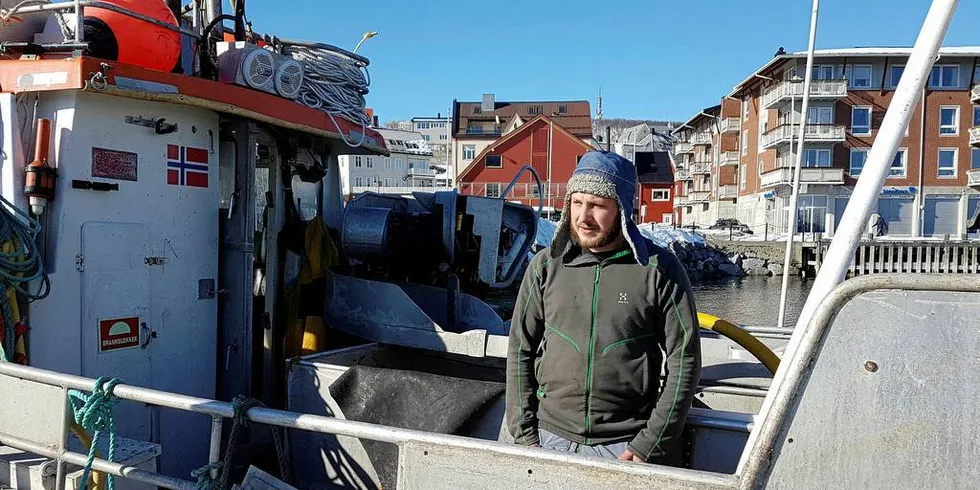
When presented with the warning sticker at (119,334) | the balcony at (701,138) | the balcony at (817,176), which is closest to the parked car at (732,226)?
the balcony at (817,176)

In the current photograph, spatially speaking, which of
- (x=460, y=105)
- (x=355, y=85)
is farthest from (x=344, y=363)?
(x=460, y=105)

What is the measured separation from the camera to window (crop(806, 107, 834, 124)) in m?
46.2

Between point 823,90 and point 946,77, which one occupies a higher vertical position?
point 946,77

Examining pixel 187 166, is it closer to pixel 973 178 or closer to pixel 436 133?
pixel 973 178

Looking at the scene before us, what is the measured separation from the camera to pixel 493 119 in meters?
71.4

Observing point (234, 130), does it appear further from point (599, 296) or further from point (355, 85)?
point (599, 296)

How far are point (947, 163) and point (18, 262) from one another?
50387 mm

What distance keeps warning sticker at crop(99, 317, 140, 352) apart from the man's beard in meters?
2.95

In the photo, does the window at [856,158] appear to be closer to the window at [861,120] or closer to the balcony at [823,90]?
the window at [861,120]

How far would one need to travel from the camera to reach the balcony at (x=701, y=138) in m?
63.4

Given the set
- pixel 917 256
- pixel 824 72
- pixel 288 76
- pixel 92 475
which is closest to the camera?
pixel 92 475

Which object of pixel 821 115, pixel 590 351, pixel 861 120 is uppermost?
pixel 821 115

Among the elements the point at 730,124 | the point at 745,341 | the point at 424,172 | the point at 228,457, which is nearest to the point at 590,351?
the point at 228,457

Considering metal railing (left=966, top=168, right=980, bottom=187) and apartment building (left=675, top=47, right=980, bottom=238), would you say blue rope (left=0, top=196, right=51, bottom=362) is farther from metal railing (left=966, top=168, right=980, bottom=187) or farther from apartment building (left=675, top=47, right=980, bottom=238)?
metal railing (left=966, top=168, right=980, bottom=187)
